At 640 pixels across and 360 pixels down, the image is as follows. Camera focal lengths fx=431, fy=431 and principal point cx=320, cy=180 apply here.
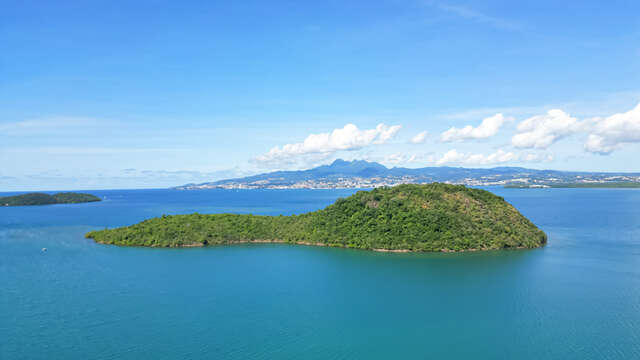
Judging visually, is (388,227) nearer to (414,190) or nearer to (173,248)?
(414,190)

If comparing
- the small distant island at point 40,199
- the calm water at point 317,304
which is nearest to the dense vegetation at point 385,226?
the calm water at point 317,304

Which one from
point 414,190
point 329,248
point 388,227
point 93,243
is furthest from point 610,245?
point 93,243

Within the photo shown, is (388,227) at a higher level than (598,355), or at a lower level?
higher

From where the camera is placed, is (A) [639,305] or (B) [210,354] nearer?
(B) [210,354]

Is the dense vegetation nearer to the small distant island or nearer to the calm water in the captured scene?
the calm water

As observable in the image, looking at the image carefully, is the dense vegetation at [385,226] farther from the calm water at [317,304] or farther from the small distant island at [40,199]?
the small distant island at [40,199]

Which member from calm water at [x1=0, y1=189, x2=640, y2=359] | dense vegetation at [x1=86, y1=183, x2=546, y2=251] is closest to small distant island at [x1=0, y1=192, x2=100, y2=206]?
dense vegetation at [x1=86, y1=183, x2=546, y2=251]
